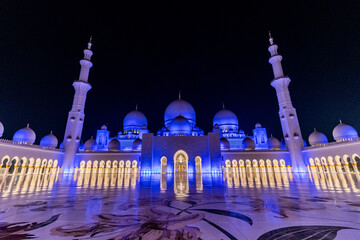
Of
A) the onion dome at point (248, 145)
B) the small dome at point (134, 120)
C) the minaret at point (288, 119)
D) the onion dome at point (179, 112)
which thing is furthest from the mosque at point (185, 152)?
the small dome at point (134, 120)

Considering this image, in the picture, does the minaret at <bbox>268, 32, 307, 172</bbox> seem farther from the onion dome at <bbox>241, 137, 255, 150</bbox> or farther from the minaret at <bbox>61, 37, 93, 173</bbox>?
the minaret at <bbox>61, 37, 93, 173</bbox>

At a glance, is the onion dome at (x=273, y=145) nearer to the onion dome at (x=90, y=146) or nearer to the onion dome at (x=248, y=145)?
the onion dome at (x=248, y=145)

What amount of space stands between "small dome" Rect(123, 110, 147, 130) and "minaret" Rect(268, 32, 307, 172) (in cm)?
1933

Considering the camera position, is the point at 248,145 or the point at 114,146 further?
the point at 114,146

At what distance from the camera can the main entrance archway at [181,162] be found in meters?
18.9

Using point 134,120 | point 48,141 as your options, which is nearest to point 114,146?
point 134,120

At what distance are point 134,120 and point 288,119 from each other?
21.2 metres

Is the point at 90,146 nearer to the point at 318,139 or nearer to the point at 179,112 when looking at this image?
the point at 179,112

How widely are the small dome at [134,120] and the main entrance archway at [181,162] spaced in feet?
32.0

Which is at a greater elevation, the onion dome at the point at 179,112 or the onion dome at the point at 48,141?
the onion dome at the point at 179,112

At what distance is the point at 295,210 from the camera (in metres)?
3.01

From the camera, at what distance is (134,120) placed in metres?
27.3

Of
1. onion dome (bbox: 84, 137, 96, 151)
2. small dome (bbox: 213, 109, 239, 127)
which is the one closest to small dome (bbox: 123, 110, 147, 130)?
onion dome (bbox: 84, 137, 96, 151)

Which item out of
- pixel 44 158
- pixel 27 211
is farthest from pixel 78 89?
pixel 27 211
